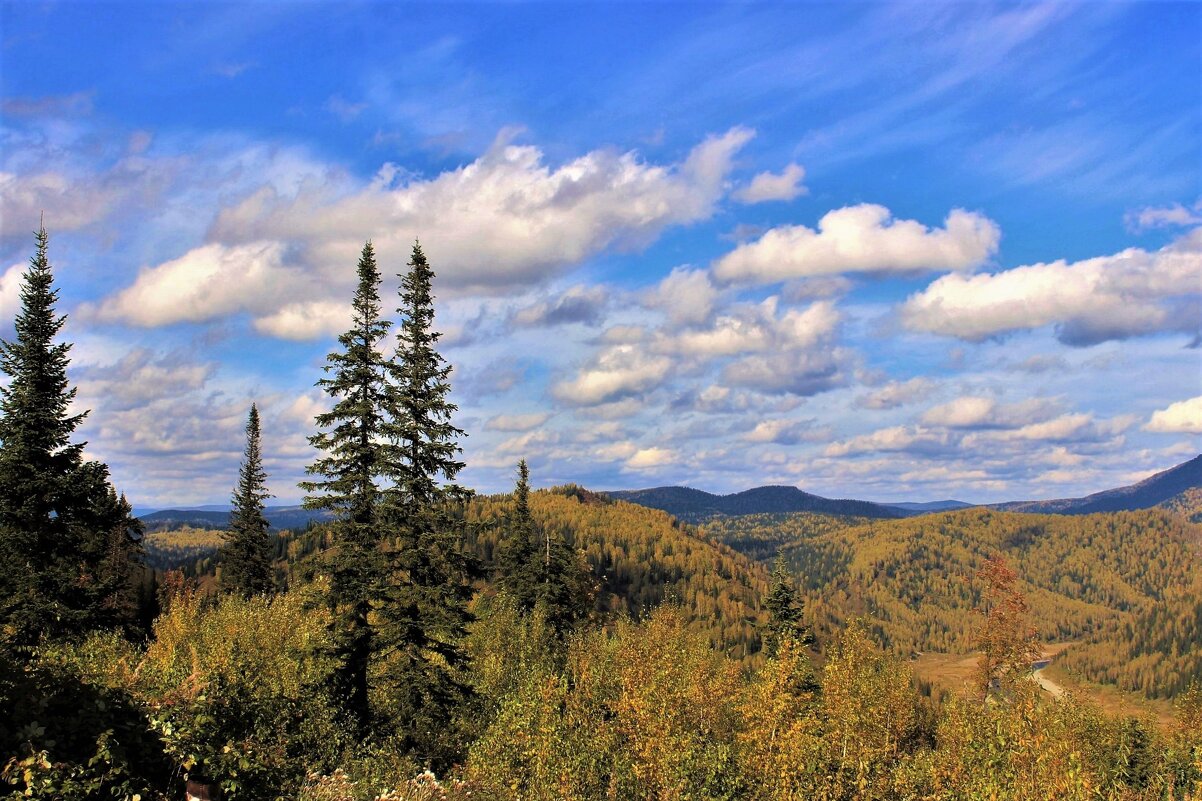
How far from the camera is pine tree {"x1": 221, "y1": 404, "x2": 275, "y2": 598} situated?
7762 centimetres

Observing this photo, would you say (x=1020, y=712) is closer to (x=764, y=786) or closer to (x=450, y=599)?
(x=764, y=786)

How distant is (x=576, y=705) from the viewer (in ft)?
73.0

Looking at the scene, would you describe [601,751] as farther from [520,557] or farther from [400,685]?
[520,557]

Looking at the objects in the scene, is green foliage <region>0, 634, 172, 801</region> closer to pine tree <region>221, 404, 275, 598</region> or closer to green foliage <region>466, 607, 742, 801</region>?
green foliage <region>466, 607, 742, 801</region>

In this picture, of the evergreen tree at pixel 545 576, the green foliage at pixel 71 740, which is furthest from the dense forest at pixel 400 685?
the evergreen tree at pixel 545 576

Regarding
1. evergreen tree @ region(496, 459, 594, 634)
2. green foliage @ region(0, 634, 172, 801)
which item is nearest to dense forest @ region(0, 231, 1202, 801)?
green foliage @ region(0, 634, 172, 801)

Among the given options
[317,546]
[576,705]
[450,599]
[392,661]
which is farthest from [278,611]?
[317,546]

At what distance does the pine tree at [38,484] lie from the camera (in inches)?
1329

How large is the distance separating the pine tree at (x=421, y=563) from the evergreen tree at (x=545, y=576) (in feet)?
96.0

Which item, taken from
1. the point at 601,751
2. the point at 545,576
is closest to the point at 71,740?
the point at 601,751

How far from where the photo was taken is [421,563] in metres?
30.1

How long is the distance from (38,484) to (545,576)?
37.9 meters

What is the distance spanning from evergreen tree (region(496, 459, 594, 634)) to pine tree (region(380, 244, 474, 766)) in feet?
96.0

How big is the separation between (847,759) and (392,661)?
18104mm
